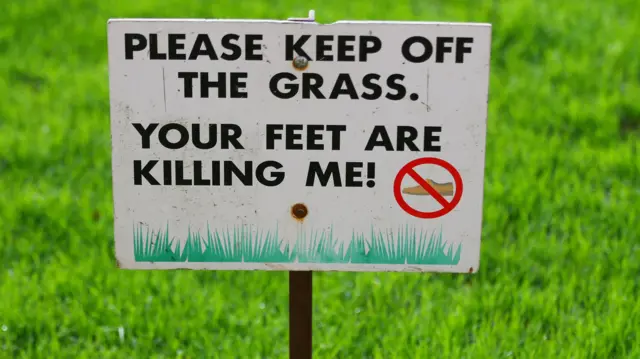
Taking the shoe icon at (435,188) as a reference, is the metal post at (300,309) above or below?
below

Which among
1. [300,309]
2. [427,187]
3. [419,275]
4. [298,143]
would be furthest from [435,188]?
[419,275]

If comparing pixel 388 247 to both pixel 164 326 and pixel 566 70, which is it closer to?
pixel 164 326

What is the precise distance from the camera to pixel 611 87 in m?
4.96

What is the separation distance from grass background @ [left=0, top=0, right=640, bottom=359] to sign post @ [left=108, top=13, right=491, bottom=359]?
90 cm

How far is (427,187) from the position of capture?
223 cm

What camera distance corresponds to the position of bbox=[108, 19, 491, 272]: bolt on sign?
7.12 feet

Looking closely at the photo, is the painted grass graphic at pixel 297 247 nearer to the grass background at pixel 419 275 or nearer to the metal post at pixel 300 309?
the metal post at pixel 300 309

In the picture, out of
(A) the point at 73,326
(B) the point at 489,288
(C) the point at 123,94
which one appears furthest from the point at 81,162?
(C) the point at 123,94

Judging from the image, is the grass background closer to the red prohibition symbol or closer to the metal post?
the metal post

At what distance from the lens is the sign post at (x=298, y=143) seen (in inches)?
85.4

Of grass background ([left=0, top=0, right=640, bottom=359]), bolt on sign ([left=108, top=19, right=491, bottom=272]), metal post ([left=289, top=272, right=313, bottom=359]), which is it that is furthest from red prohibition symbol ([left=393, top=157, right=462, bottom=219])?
grass background ([left=0, top=0, right=640, bottom=359])

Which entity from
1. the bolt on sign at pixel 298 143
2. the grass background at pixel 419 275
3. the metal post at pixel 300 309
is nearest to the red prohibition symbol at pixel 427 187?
the bolt on sign at pixel 298 143

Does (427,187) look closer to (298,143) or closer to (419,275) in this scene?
(298,143)

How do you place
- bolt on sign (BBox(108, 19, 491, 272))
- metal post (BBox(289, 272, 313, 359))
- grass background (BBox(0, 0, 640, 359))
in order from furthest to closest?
grass background (BBox(0, 0, 640, 359)) < metal post (BBox(289, 272, 313, 359)) < bolt on sign (BBox(108, 19, 491, 272))
